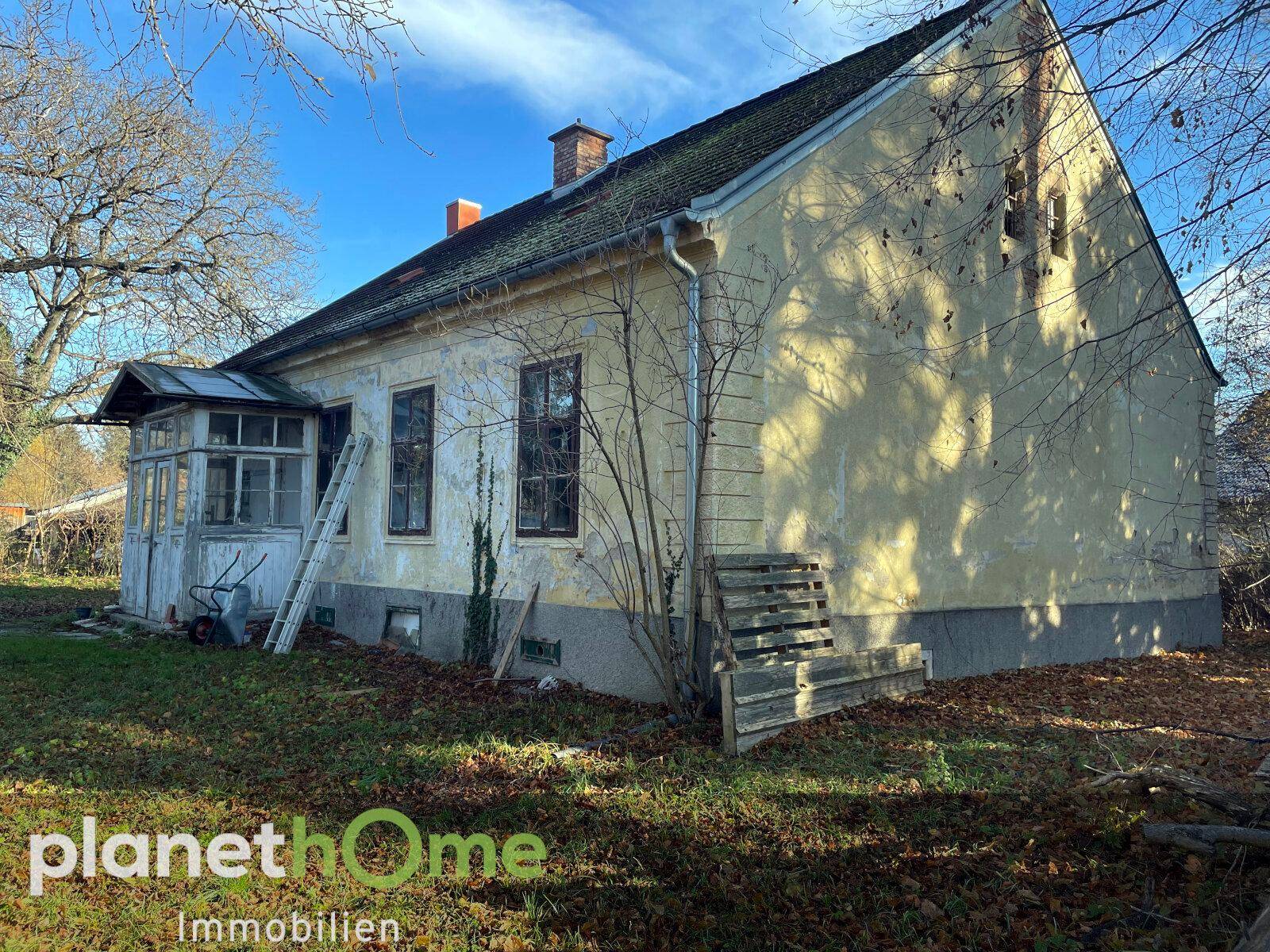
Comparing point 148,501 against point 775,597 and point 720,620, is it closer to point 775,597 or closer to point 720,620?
point 720,620

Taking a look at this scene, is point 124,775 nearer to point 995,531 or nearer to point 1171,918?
point 1171,918

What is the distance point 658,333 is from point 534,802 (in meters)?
4.04

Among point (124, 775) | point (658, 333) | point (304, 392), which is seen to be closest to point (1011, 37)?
point (658, 333)

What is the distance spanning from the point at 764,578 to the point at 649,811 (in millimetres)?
2625

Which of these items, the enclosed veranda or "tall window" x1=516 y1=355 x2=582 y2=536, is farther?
the enclosed veranda

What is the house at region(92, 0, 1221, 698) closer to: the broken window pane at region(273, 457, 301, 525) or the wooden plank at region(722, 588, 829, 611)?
the broken window pane at region(273, 457, 301, 525)

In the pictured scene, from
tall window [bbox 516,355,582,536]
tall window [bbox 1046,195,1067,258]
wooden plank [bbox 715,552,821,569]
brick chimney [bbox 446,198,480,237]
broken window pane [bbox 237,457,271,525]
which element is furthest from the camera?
brick chimney [bbox 446,198,480,237]

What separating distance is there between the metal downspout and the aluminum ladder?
5.98 metres

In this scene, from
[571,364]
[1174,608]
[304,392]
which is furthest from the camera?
[304,392]

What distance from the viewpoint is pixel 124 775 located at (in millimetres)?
5828

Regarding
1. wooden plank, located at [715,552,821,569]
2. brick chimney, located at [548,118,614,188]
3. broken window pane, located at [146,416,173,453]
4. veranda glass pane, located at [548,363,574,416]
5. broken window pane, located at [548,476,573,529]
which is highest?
brick chimney, located at [548,118,614,188]

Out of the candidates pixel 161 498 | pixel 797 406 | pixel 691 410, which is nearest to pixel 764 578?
pixel 691 410

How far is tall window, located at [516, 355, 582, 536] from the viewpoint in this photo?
867 cm

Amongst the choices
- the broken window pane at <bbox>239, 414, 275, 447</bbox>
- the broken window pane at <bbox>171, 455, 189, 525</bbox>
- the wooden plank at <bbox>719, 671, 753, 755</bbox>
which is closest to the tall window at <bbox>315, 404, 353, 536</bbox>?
the broken window pane at <bbox>239, 414, 275, 447</bbox>
